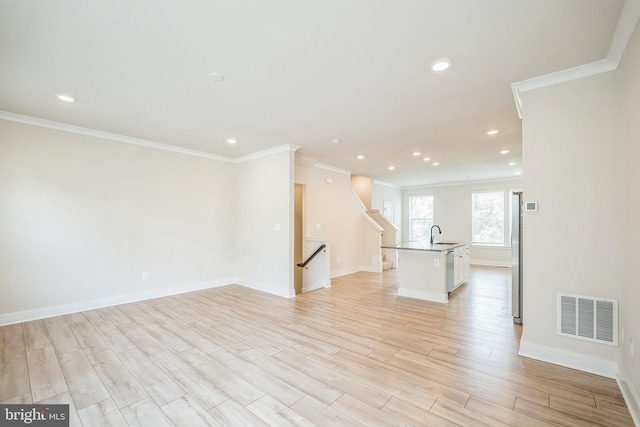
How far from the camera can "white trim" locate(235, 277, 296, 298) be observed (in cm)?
501

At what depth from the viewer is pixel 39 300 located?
150 inches

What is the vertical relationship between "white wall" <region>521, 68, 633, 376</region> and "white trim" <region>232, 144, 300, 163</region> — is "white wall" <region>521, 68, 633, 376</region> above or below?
below

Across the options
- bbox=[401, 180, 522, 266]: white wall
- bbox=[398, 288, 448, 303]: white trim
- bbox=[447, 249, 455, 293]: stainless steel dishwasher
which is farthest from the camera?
bbox=[401, 180, 522, 266]: white wall

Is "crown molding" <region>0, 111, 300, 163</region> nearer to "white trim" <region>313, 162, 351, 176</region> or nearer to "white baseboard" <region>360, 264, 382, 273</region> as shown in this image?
"white trim" <region>313, 162, 351, 176</region>

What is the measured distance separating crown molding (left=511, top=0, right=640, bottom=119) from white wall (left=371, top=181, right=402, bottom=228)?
6267mm

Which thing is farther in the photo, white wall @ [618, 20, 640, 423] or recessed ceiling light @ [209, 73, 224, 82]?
recessed ceiling light @ [209, 73, 224, 82]

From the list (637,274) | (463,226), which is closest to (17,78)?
(637,274)

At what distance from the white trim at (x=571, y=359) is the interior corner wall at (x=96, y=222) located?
5.38 meters

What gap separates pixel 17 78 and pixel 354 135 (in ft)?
13.5

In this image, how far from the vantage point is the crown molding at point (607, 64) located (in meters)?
1.81

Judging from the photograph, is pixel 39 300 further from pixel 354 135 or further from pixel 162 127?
pixel 354 135

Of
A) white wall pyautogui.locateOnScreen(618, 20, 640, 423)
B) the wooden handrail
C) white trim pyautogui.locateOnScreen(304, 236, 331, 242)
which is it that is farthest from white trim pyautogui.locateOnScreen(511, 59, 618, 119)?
the wooden handrail

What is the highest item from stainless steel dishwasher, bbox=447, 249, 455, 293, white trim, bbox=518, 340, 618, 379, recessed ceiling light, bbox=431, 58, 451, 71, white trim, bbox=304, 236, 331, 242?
recessed ceiling light, bbox=431, 58, 451, 71

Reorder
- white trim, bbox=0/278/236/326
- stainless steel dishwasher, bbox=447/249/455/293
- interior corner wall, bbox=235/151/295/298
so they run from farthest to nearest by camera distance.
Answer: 1. interior corner wall, bbox=235/151/295/298
2. stainless steel dishwasher, bbox=447/249/455/293
3. white trim, bbox=0/278/236/326
